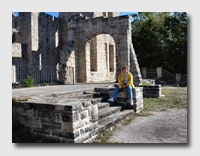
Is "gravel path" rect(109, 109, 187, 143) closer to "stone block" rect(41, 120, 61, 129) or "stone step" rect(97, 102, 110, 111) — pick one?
"stone step" rect(97, 102, 110, 111)

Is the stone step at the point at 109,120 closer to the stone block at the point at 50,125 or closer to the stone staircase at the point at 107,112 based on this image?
the stone staircase at the point at 107,112

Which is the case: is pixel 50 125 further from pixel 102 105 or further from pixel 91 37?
pixel 91 37

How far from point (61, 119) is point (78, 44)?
1107 cm

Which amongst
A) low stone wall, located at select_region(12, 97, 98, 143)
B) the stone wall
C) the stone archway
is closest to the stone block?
low stone wall, located at select_region(12, 97, 98, 143)

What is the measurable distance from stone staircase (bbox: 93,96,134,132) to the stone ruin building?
20.6 feet

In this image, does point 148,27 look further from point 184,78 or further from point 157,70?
point 184,78

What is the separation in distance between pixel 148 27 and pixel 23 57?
17022 millimetres

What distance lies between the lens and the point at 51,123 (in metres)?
3.75

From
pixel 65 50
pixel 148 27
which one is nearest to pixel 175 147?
pixel 65 50

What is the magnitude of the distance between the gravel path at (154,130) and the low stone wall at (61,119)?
2.17 feet

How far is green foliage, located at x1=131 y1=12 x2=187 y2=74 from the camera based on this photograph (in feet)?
71.8

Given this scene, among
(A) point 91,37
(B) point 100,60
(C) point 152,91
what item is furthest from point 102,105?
(B) point 100,60

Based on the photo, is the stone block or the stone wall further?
the stone wall

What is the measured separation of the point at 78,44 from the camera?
1415cm
